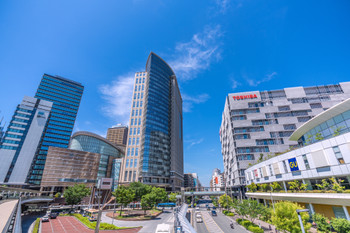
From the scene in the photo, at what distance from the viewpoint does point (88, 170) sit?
112312 mm

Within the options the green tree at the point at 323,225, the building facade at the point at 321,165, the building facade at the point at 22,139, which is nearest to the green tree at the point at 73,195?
the building facade at the point at 22,139

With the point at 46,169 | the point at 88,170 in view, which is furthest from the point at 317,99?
the point at 46,169

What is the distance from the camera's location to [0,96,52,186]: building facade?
100062 millimetres

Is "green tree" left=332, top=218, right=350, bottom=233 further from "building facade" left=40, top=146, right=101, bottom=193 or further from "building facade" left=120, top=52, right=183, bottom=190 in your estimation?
"building facade" left=40, top=146, right=101, bottom=193

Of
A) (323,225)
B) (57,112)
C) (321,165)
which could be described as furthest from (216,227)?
(57,112)

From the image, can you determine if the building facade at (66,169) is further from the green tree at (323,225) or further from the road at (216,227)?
the green tree at (323,225)

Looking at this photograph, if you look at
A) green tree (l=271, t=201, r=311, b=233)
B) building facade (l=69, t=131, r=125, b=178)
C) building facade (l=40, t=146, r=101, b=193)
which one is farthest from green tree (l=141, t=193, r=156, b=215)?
building facade (l=69, t=131, r=125, b=178)

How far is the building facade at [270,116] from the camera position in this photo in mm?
72000

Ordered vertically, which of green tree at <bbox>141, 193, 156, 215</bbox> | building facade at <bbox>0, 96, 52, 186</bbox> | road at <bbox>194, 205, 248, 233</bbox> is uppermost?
building facade at <bbox>0, 96, 52, 186</bbox>

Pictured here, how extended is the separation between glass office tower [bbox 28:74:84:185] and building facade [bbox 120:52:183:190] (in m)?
61.2

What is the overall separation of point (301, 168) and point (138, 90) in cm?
10952

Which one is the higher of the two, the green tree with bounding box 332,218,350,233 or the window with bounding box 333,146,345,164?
the window with bounding box 333,146,345,164

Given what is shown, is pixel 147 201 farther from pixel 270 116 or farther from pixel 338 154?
pixel 270 116

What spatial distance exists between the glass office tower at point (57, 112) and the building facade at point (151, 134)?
201 feet
